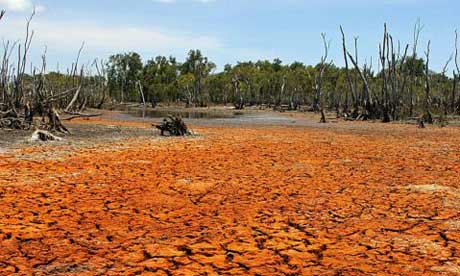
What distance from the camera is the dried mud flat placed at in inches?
154

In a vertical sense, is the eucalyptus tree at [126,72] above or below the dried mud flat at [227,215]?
above

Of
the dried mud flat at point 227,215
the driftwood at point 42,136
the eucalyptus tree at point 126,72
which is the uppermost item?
the eucalyptus tree at point 126,72

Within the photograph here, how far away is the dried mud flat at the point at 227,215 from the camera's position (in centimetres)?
391

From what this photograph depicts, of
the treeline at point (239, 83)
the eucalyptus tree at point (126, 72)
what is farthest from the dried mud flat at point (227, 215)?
the eucalyptus tree at point (126, 72)

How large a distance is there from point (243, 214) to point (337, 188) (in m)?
2.07

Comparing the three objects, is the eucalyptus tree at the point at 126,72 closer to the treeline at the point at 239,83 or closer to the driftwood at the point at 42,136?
the treeline at the point at 239,83

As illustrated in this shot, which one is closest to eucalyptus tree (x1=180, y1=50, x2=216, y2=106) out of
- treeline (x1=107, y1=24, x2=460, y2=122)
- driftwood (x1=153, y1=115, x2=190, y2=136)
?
treeline (x1=107, y1=24, x2=460, y2=122)

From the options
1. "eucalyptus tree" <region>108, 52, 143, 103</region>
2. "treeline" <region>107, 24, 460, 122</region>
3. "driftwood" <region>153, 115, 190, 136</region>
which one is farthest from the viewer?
"eucalyptus tree" <region>108, 52, 143, 103</region>

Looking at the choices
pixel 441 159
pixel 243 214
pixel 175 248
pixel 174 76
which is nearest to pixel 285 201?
pixel 243 214

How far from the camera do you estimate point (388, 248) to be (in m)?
4.27

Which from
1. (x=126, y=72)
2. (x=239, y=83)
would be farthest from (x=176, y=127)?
(x=126, y=72)

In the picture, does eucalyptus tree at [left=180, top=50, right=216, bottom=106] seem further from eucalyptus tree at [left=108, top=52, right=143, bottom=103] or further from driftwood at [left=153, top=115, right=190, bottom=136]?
driftwood at [left=153, top=115, right=190, bottom=136]

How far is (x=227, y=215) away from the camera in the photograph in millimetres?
5430

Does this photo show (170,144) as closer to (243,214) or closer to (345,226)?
(243,214)
